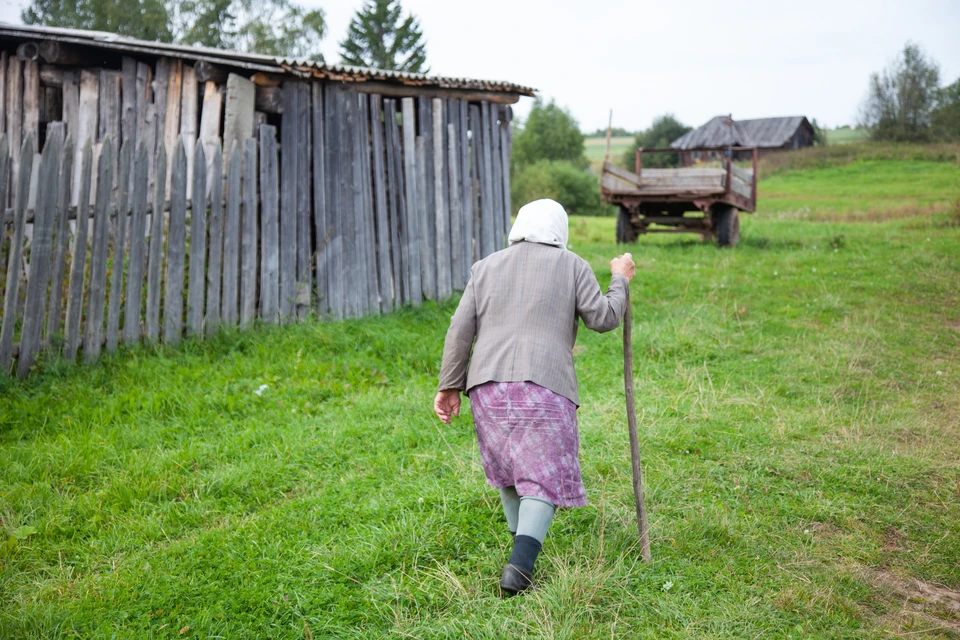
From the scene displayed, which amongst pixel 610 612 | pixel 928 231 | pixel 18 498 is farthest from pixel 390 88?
pixel 928 231

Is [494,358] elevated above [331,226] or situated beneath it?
situated beneath

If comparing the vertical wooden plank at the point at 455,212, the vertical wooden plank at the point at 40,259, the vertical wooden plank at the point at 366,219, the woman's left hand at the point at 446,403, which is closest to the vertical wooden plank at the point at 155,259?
the vertical wooden plank at the point at 40,259

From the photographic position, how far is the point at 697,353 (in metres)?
7.03

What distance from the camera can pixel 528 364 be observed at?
321cm

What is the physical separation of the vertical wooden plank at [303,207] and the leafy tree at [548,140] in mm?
42629

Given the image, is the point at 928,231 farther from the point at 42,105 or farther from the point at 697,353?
the point at 42,105

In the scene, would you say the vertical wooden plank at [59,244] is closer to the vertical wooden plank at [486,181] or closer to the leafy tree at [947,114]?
the vertical wooden plank at [486,181]

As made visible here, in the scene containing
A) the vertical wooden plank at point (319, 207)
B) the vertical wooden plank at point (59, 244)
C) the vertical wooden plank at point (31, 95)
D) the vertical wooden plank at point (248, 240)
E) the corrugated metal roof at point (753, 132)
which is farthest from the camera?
the corrugated metal roof at point (753, 132)

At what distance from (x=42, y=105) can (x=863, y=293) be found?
10017 mm

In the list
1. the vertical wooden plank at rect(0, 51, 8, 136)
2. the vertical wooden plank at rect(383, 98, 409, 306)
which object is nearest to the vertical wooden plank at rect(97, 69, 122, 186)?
the vertical wooden plank at rect(0, 51, 8, 136)

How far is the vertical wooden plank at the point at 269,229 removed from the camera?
7.03m

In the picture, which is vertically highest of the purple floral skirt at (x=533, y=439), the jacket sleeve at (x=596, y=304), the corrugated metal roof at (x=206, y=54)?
the corrugated metal roof at (x=206, y=54)

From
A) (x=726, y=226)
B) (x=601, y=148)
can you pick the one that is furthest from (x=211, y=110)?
(x=601, y=148)

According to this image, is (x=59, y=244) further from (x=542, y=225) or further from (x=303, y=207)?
(x=542, y=225)
